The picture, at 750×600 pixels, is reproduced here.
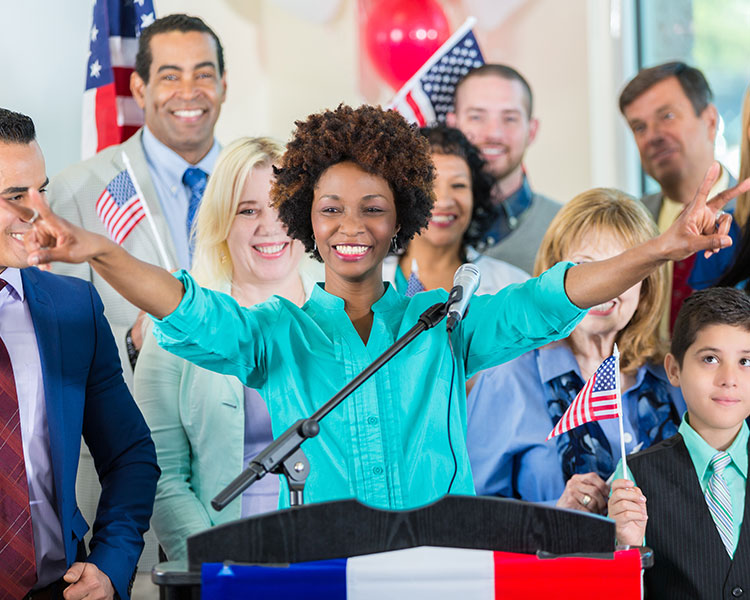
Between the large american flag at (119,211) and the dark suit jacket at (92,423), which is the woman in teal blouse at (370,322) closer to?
the dark suit jacket at (92,423)

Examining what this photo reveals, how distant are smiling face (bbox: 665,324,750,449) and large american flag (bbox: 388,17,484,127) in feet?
6.15

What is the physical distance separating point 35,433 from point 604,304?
161cm

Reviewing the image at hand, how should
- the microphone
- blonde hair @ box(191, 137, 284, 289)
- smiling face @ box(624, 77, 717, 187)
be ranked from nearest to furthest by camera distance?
the microphone
blonde hair @ box(191, 137, 284, 289)
smiling face @ box(624, 77, 717, 187)

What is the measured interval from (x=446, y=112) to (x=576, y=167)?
1450mm

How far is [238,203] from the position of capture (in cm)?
290

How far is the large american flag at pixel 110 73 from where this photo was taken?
3.63 meters

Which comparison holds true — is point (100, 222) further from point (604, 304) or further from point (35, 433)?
point (604, 304)

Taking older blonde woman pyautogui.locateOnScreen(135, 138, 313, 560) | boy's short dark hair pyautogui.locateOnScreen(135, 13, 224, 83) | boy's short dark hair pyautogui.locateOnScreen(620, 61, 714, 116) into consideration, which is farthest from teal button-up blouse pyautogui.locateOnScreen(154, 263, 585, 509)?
boy's short dark hair pyautogui.locateOnScreen(620, 61, 714, 116)

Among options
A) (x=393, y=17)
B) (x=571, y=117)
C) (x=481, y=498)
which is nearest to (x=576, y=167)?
(x=571, y=117)

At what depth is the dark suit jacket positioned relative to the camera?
2086 mm

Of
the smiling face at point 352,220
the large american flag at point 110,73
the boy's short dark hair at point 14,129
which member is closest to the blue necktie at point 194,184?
the large american flag at point 110,73

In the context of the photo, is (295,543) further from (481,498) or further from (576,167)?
(576,167)

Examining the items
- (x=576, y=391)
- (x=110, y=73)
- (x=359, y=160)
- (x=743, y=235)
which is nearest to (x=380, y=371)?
(x=359, y=160)

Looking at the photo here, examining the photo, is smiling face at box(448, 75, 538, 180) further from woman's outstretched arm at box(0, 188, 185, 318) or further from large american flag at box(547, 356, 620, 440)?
woman's outstretched arm at box(0, 188, 185, 318)
